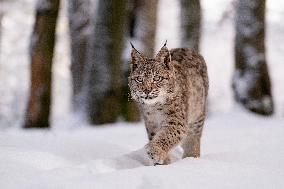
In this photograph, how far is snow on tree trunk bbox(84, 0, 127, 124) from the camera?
32.9 ft

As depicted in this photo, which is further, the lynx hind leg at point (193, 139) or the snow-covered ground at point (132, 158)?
the lynx hind leg at point (193, 139)

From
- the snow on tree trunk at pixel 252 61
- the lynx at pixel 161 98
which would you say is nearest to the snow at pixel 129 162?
the lynx at pixel 161 98

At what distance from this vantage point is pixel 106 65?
10.1 metres

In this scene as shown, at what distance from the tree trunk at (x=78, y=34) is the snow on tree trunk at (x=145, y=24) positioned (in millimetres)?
3458

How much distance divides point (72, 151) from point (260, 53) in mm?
5772

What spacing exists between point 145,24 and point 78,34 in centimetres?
382

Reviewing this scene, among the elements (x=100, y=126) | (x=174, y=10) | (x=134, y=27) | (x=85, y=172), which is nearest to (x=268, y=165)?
(x=85, y=172)

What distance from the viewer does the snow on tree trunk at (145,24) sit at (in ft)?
35.0

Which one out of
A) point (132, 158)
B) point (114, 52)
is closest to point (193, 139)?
point (132, 158)

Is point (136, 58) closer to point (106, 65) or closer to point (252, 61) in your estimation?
point (106, 65)

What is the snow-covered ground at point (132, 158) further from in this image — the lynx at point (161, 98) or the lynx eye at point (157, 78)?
the lynx eye at point (157, 78)

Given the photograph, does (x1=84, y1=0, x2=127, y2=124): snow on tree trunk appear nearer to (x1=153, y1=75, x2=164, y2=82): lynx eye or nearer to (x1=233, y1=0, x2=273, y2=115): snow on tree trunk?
(x1=233, y1=0, x2=273, y2=115): snow on tree trunk

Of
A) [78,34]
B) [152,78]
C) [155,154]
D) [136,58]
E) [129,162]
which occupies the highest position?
[78,34]

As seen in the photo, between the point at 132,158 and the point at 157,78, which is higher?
the point at 157,78
